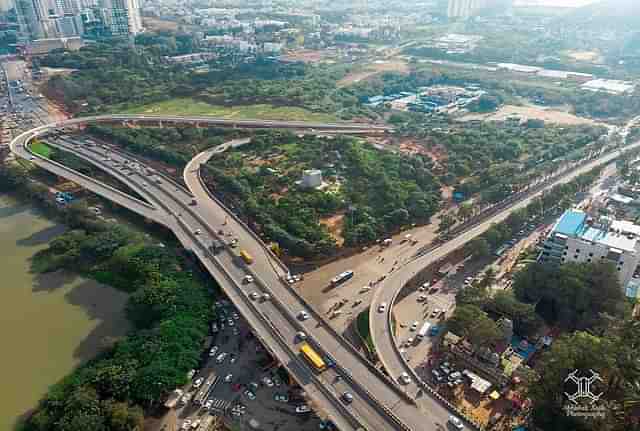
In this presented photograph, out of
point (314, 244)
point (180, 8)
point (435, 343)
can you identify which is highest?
point (180, 8)

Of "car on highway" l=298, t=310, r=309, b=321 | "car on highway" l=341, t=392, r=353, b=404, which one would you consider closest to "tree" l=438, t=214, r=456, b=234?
"car on highway" l=298, t=310, r=309, b=321

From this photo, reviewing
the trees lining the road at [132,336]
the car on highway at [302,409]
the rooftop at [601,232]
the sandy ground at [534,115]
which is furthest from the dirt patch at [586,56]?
the car on highway at [302,409]

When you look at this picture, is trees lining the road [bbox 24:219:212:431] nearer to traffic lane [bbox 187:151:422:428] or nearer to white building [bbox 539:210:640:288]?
traffic lane [bbox 187:151:422:428]

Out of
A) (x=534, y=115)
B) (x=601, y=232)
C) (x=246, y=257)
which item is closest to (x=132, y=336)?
(x=246, y=257)

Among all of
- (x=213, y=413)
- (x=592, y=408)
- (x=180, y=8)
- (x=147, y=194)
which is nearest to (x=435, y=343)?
(x=592, y=408)

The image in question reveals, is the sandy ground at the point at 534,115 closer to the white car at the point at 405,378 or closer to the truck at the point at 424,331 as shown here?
the truck at the point at 424,331

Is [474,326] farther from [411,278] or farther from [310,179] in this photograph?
[310,179]

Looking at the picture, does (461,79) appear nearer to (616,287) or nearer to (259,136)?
(259,136)
